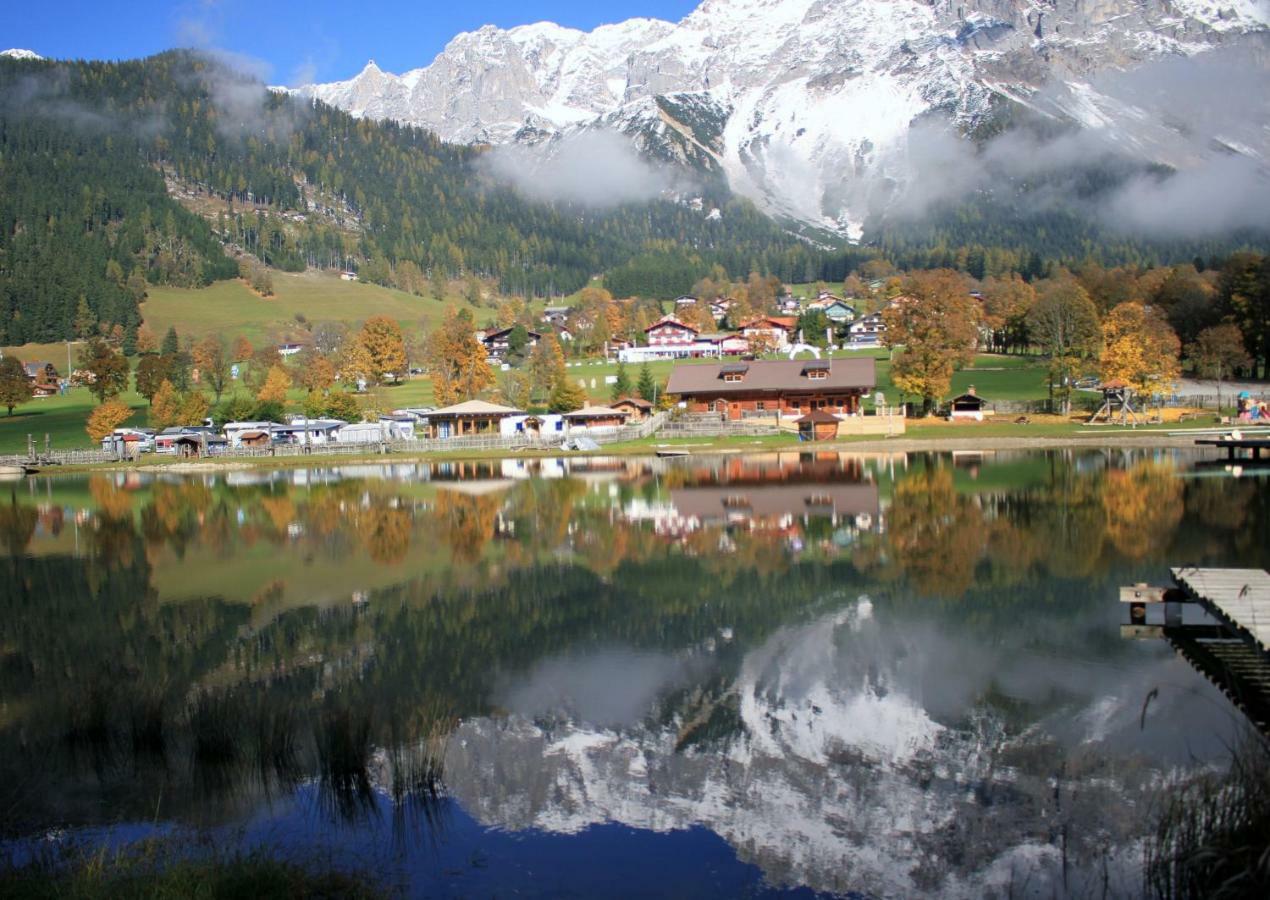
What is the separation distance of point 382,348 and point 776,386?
4601 cm

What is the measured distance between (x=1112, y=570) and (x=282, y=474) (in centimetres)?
4693

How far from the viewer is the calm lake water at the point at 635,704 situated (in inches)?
342

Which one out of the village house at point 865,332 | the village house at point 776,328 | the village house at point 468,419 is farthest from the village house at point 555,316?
the village house at point 468,419

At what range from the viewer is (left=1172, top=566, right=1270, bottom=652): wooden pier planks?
1300cm

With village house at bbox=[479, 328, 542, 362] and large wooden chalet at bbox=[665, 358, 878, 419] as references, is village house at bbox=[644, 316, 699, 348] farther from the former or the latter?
large wooden chalet at bbox=[665, 358, 878, 419]

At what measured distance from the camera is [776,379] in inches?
2936

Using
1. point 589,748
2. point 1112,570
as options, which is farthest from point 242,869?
point 1112,570

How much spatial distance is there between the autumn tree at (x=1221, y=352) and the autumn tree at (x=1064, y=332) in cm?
739

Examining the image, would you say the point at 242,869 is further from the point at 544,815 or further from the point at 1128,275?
the point at 1128,275

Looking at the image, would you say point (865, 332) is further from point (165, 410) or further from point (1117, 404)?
point (165, 410)

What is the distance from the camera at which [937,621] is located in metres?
16.0

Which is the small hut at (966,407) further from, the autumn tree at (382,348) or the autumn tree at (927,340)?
the autumn tree at (382,348)

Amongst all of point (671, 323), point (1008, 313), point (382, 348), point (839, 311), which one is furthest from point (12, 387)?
point (839, 311)

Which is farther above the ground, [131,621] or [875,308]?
[875,308]
